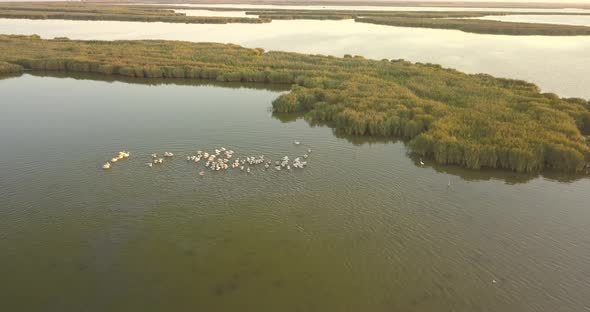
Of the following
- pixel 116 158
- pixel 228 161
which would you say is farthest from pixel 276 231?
pixel 116 158

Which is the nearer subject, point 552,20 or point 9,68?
point 9,68

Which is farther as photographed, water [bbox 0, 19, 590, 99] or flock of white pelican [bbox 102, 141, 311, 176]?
water [bbox 0, 19, 590, 99]

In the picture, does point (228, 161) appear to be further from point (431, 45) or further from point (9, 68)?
point (431, 45)

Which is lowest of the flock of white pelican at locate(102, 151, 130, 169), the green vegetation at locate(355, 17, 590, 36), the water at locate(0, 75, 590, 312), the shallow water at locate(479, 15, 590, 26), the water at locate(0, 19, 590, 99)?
the water at locate(0, 75, 590, 312)

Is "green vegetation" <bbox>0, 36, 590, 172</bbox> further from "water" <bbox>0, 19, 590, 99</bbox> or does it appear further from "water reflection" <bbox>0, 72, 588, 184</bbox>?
"water" <bbox>0, 19, 590, 99</bbox>

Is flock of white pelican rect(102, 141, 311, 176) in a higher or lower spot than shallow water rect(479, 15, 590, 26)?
lower

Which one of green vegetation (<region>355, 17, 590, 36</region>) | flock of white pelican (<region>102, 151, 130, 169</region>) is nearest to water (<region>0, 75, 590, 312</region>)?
flock of white pelican (<region>102, 151, 130, 169</region>)

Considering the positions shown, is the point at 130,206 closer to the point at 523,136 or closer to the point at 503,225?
the point at 503,225

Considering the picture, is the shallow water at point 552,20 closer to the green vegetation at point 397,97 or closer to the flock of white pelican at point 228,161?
the green vegetation at point 397,97
